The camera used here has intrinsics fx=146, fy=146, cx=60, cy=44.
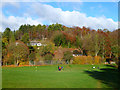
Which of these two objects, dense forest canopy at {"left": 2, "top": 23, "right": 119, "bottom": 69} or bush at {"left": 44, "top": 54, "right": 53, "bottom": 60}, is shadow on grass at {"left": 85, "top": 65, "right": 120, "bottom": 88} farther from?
bush at {"left": 44, "top": 54, "right": 53, "bottom": 60}

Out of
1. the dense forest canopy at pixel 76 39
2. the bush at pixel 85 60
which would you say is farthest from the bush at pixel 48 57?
the dense forest canopy at pixel 76 39

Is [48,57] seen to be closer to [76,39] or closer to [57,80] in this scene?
[57,80]

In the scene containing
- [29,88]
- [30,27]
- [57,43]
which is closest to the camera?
[29,88]

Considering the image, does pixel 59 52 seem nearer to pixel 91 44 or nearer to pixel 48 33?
pixel 91 44

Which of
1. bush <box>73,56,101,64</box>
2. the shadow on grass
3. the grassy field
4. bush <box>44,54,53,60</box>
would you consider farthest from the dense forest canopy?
the grassy field

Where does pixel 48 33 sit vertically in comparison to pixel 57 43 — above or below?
above

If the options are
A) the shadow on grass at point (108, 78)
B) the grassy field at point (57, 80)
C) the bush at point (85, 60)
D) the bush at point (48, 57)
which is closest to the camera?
the grassy field at point (57, 80)

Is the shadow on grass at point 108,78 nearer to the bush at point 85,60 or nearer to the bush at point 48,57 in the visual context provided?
the bush at point 85,60

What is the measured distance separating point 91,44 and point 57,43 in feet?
55.5

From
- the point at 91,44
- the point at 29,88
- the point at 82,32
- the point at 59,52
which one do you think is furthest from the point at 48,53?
the point at 82,32

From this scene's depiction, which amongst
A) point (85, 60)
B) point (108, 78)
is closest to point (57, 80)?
point (108, 78)

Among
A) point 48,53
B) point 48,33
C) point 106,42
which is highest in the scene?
point 48,33

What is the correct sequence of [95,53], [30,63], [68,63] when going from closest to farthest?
[30,63] → [68,63] → [95,53]

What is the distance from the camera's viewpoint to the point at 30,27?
9025cm
